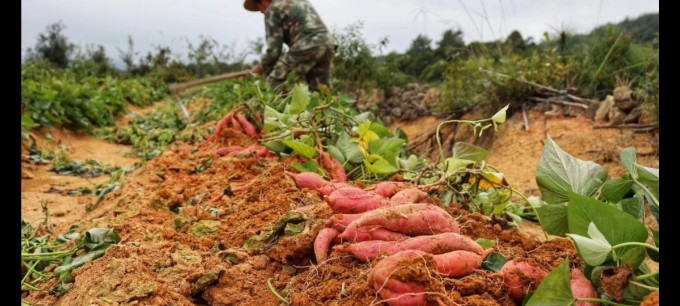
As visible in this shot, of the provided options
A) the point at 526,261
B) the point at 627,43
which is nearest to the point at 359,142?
the point at 526,261

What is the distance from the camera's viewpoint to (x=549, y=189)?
1812 mm

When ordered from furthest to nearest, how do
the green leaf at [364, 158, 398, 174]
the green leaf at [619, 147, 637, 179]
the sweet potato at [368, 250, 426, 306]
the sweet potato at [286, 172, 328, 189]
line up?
the green leaf at [364, 158, 398, 174] < the sweet potato at [286, 172, 328, 189] < the green leaf at [619, 147, 637, 179] < the sweet potato at [368, 250, 426, 306]

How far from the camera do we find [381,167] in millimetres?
2688

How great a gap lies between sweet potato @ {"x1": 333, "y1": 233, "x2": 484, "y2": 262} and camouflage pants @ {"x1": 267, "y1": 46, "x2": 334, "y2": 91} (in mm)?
5548

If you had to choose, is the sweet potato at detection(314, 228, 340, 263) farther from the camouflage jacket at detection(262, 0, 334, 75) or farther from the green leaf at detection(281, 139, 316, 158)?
the camouflage jacket at detection(262, 0, 334, 75)

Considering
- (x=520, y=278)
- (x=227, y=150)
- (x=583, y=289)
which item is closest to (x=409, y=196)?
(x=520, y=278)

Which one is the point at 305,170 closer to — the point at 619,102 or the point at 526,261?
the point at 526,261

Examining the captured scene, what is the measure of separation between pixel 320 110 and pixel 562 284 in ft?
7.11

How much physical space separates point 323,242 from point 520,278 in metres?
0.60

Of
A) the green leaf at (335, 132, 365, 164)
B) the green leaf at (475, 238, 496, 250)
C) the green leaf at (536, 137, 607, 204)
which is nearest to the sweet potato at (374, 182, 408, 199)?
the green leaf at (475, 238, 496, 250)

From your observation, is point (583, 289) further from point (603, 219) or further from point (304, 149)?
Result: point (304, 149)

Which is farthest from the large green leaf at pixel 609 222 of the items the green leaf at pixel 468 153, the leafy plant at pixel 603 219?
the green leaf at pixel 468 153

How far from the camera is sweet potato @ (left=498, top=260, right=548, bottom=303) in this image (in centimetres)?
147

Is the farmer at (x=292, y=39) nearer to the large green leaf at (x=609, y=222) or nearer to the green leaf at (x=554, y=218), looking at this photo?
the green leaf at (x=554, y=218)
